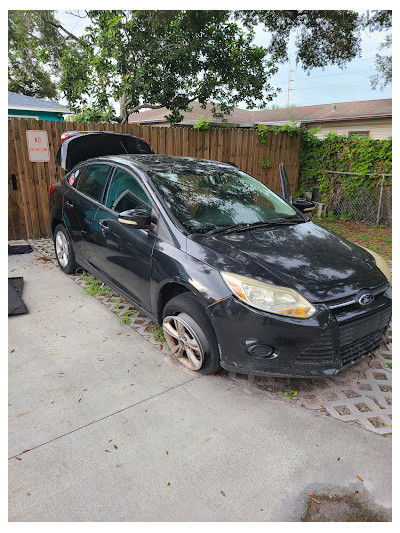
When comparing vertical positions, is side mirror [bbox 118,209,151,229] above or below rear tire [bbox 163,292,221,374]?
above

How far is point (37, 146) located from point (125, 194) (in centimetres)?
417

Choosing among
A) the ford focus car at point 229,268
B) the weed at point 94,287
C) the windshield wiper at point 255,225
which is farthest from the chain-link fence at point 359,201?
the weed at point 94,287

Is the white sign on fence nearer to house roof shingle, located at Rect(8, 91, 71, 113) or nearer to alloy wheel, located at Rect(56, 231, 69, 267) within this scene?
alloy wheel, located at Rect(56, 231, 69, 267)

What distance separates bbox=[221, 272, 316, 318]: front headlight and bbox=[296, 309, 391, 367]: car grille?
0.73ft

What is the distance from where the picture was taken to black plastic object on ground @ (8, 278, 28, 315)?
4.11 meters

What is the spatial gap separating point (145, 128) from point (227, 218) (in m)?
5.22

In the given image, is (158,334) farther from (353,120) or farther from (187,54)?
(353,120)

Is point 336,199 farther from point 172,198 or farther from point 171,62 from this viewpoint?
point 172,198


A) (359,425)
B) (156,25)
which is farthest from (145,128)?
(359,425)

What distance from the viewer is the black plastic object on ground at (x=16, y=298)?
411cm

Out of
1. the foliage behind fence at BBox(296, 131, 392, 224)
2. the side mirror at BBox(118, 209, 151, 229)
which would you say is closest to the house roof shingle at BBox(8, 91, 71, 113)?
the foliage behind fence at BBox(296, 131, 392, 224)

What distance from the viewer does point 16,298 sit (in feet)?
14.3

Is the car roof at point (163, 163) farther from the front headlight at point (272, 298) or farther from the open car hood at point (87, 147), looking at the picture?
the front headlight at point (272, 298)

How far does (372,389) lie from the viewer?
114 inches
